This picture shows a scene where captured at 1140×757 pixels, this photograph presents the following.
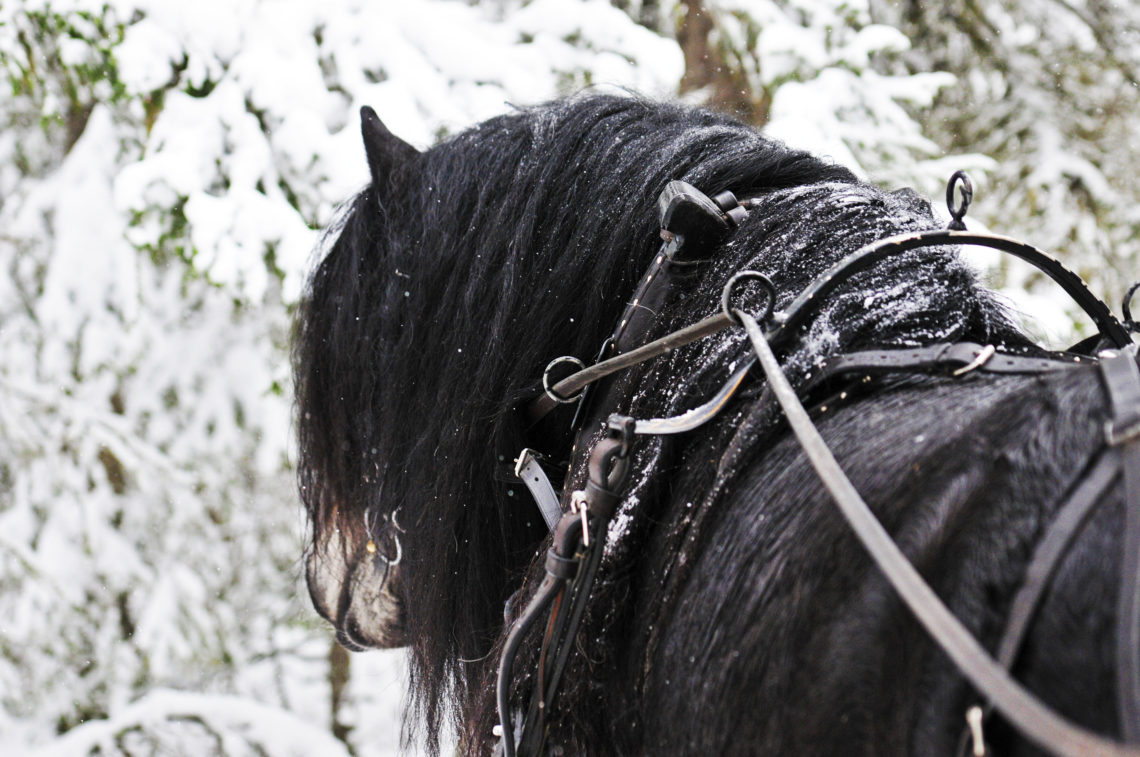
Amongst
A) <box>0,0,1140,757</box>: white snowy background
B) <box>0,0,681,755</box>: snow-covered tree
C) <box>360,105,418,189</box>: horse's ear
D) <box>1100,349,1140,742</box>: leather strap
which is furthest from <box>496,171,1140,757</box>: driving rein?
<box>0,0,681,755</box>: snow-covered tree

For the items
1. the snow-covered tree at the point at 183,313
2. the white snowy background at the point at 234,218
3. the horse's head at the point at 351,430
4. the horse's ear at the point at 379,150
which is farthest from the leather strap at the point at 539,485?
the snow-covered tree at the point at 183,313

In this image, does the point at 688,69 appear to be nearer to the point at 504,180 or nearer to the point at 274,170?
the point at 274,170

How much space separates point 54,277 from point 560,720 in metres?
2.81

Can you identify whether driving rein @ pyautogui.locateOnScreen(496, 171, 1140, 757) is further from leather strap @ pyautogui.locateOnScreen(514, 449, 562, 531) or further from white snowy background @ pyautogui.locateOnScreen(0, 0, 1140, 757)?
white snowy background @ pyautogui.locateOnScreen(0, 0, 1140, 757)

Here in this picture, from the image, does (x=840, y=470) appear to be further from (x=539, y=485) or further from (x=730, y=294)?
(x=539, y=485)

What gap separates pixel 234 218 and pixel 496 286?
53.8 inches

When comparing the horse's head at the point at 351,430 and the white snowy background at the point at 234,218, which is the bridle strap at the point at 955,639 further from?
the white snowy background at the point at 234,218

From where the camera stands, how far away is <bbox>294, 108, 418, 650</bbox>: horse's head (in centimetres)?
131

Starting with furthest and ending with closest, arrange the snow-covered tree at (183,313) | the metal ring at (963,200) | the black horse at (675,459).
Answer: the snow-covered tree at (183,313) < the metal ring at (963,200) < the black horse at (675,459)

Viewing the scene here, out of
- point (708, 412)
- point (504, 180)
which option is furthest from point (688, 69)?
point (708, 412)

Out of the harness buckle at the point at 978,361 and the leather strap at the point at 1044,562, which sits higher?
the harness buckle at the point at 978,361

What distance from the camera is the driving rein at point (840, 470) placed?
0.51 m


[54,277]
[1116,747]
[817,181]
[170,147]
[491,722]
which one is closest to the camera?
[1116,747]

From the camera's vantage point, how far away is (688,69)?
3.26 meters
